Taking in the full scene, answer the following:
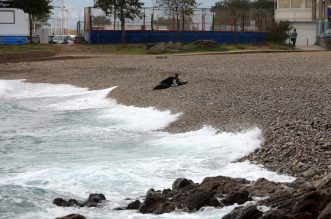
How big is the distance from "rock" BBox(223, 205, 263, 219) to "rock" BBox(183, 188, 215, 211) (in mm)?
926

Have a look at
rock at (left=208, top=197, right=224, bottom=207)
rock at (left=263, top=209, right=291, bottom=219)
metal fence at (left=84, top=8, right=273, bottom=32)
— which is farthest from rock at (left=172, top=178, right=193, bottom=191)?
metal fence at (left=84, top=8, right=273, bottom=32)

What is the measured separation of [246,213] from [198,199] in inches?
53.4

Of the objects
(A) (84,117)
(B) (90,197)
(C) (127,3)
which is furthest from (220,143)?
(C) (127,3)

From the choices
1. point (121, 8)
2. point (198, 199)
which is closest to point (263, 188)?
point (198, 199)

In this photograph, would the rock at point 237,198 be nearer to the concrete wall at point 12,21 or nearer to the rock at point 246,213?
the rock at point 246,213

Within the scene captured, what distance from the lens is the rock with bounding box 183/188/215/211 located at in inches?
392

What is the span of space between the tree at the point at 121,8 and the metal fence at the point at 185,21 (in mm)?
1101

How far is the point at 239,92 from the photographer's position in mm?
21078

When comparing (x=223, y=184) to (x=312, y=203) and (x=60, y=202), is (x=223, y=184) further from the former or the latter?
(x=60, y=202)

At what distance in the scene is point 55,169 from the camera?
13156 mm

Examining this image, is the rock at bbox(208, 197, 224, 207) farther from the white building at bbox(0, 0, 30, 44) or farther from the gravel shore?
the white building at bbox(0, 0, 30, 44)

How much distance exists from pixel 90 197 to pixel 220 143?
16.5 ft

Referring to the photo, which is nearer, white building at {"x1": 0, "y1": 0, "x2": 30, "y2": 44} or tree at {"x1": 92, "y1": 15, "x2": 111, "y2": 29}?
white building at {"x1": 0, "y1": 0, "x2": 30, "y2": 44}

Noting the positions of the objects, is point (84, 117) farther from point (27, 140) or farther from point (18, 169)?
point (18, 169)
